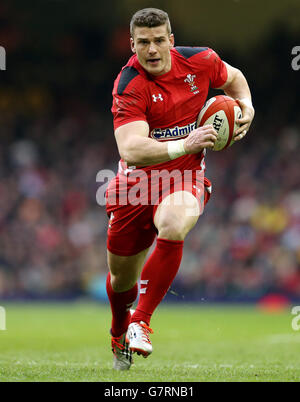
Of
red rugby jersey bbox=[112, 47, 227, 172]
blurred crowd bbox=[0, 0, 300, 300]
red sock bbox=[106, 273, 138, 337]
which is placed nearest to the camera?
red rugby jersey bbox=[112, 47, 227, 172]

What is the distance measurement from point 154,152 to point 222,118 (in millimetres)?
777

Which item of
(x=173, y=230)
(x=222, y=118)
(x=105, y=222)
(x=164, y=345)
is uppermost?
(x=105, y=222)

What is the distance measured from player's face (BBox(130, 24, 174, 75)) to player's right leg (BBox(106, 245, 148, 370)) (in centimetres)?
160

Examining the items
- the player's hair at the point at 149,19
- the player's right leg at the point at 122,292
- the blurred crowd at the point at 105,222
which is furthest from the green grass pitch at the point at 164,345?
the player's hair at the point at 149,19

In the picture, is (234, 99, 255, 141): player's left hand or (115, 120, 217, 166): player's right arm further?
(234, 99, 255, 141): player's left hand

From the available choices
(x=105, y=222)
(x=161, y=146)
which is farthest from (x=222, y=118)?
(x=105, y=222)

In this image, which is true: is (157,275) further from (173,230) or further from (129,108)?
(129,108)

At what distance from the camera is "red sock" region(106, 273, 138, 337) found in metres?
6.35

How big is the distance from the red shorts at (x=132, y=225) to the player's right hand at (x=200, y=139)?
17.8 inches

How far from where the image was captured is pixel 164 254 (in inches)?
211

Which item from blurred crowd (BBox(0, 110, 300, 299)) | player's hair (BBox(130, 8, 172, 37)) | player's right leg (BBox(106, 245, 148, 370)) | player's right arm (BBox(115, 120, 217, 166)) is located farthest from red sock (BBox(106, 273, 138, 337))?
blurred crowd (BBox(0, 110, 300, 299))

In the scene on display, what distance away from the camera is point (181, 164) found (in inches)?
231

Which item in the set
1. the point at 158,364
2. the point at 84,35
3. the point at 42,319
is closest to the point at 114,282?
the point at 158,364

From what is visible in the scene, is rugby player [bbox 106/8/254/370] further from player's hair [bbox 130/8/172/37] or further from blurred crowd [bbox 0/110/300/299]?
blurred crowd [bbox 0/110/300/299]
